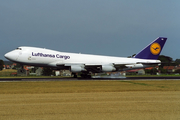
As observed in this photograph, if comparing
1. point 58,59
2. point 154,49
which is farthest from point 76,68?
point 154,49

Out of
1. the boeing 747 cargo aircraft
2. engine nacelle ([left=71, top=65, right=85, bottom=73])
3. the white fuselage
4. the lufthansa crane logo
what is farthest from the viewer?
the lufthansa crane logo

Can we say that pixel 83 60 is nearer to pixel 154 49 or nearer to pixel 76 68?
pixel 76 68

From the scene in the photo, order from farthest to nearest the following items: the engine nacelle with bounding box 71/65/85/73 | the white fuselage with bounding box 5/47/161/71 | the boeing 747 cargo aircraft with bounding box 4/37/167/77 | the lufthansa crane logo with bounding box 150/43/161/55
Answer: the lufthansa crane logo with bounding box 150/43/161/55 → the engine nacelle with bounding box 71/65/85/73 → the boeing 747 cargo aircraft with bounding box 4/37/167/77 → the white fuselage with bounding box 5/47/161/71

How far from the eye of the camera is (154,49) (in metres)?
40.0

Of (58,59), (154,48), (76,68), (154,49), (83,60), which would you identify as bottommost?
(76,68)

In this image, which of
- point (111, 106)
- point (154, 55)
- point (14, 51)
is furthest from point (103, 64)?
point (111, 106)

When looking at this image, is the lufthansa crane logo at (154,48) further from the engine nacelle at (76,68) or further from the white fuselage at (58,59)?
the engine nacelle at (76,68)

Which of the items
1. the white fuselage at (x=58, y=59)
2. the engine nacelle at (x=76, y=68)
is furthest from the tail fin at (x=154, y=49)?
the engine nacelle at (x=76, y=68)

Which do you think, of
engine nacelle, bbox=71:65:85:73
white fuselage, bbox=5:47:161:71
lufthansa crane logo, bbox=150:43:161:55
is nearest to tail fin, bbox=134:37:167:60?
lufthansa crane logo, bbox=150:43:161:55

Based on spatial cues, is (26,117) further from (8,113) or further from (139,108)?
(139,108)

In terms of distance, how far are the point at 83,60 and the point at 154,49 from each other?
13738mm

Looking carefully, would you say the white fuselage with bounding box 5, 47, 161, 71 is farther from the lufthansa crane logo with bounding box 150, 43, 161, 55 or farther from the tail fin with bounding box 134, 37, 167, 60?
the lufthansa crane logo with bounding box 150, 43, 161, 55

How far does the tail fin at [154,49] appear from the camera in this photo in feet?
131

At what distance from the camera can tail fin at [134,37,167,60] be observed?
40.1 metres
